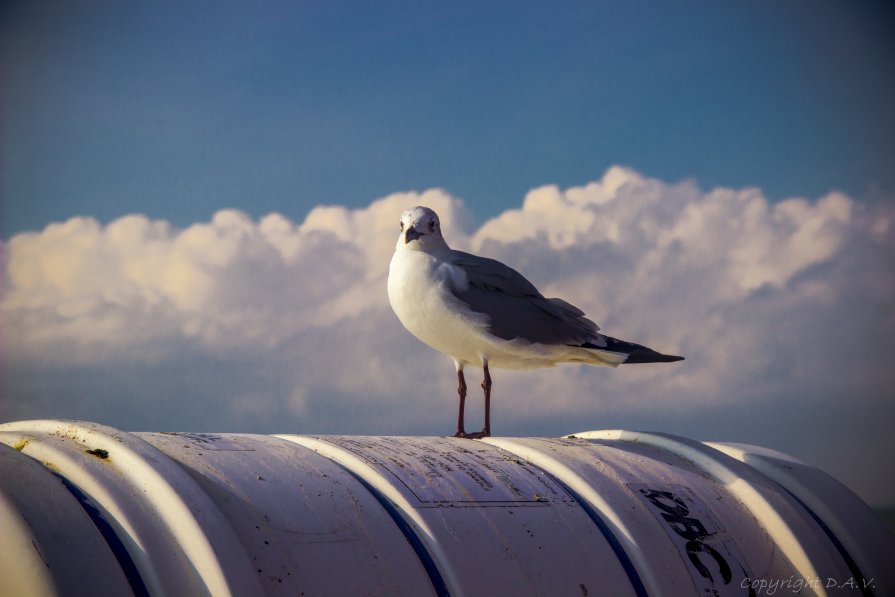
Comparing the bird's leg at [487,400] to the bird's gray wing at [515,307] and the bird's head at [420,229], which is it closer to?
the bird's gray wing at [515,307]

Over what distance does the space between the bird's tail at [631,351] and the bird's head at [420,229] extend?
41.4 inches

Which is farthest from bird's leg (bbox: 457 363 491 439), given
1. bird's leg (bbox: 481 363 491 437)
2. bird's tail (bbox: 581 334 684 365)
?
bird's tail (bbox: 581 334 684 365)

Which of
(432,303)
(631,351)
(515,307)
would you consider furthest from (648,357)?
(432,303)

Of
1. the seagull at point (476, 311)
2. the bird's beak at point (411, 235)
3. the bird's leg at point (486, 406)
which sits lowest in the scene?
the bird's leg at point (486, 406)

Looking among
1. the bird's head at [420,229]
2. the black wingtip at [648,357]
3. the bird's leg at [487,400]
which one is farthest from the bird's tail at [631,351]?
the bird's head at [420,229]

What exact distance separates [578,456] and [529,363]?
165cm

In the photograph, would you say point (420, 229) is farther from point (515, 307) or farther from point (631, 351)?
point (631, 351)

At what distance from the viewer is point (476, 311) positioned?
5.72m

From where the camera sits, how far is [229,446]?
352 centimetres

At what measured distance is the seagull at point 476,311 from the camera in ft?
18.8

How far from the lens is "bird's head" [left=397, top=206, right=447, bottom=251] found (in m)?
5.79

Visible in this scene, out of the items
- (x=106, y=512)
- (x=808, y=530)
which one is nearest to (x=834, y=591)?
(x=808, y=530)

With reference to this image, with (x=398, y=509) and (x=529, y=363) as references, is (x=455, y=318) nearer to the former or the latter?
(x=529, y=363)

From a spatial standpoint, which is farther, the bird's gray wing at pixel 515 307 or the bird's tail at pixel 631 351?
the bird's tail at pixel 631 351
